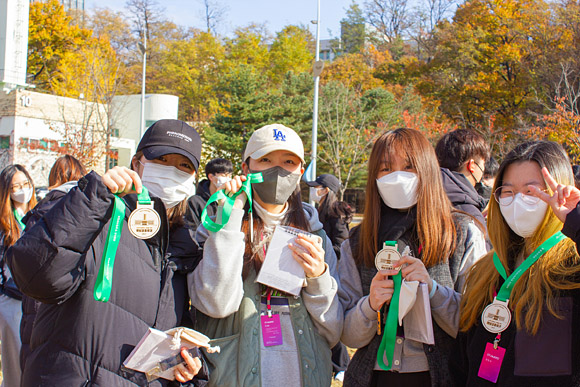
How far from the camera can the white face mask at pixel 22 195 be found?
5000 millimetres

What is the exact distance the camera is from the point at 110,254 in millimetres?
1958

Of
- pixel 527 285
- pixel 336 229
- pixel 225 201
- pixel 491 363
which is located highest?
pixel 225 201

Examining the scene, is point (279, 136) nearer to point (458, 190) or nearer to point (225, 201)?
point (225, 201)

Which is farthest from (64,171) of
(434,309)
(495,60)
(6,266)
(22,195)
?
(495,60)

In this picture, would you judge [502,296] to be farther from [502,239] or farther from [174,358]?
[174,358]

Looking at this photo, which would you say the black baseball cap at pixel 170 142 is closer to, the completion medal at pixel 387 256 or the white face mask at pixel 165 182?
the white face mask at pixel 165 182

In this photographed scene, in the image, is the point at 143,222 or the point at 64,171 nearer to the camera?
the point at 143,222

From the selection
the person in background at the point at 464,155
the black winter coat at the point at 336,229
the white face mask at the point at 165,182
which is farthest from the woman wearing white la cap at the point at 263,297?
the black winter coat at the point at 336,229

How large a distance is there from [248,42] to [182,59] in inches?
255

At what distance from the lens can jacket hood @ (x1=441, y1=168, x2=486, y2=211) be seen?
3205 millimetres

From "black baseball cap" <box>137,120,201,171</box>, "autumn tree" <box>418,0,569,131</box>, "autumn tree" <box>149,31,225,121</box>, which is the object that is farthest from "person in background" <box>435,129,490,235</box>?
"autumn tree" <box>149,31,225,121</box>

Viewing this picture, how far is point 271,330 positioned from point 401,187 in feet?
3.20

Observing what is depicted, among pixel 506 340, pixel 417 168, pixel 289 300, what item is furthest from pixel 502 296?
pixel 289 300

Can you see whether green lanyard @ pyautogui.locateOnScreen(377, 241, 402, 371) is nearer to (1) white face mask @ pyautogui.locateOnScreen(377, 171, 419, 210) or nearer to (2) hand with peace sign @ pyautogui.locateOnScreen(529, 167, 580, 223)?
(1) white face mask @ pyautogui.locateOnScreen(377, 171, 419, 210)
